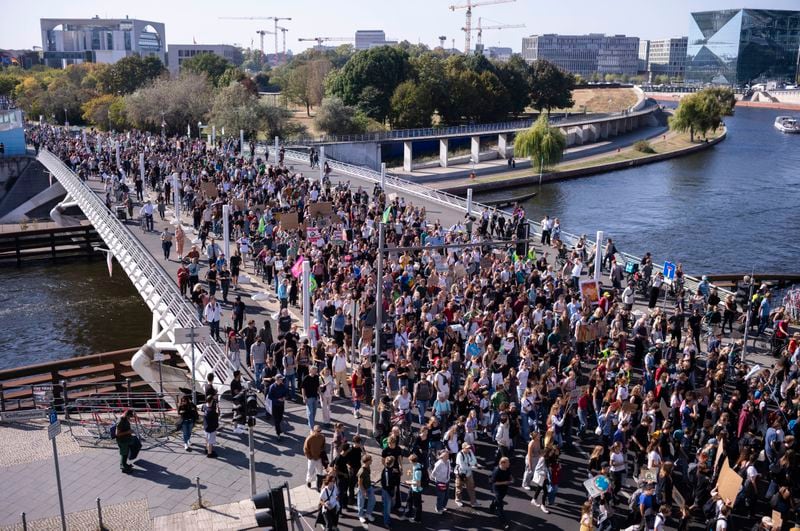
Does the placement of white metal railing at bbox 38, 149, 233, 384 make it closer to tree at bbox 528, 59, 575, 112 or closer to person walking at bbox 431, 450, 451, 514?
person walking at bbox 431, 450, 451, 514

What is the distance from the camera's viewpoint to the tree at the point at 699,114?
91.1 meters

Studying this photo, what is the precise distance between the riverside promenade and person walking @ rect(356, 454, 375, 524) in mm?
174

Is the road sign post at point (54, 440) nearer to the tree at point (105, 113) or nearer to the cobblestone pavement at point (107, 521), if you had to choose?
the cobblestone pavement at point (107, 521)

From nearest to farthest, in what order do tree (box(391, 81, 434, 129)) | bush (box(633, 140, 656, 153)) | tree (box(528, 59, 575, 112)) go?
tree (box(391, 81, 434, 129)) → bush (box(633, 140, 656, 153)) → tree (box(528, 59, 575, 112))

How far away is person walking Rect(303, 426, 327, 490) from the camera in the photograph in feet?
40.2

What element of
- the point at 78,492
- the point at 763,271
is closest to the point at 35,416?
the point at 78,492

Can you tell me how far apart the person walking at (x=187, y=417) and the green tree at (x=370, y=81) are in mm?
69943

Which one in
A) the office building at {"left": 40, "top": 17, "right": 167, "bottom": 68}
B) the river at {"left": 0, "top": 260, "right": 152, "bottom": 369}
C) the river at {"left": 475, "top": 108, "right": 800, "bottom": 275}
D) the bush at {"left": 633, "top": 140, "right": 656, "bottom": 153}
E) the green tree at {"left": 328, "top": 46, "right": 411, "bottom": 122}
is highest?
the office building at {"left": 40, "top": 17, "right": 167, "bottom": 68}

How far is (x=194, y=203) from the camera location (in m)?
30.7

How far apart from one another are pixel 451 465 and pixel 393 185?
2993cm

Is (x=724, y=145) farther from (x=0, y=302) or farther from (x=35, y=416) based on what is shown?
(x=35, y=416)

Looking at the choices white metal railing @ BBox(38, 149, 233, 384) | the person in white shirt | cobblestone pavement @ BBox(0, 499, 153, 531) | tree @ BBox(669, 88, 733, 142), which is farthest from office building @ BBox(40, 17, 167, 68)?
A: cobblestone pavement @ BBox(0, 499, 153, 531)

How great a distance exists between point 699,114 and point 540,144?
35.4 meters

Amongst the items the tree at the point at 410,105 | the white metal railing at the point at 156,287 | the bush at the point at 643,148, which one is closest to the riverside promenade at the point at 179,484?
the white metal railing at the point at 156,287
